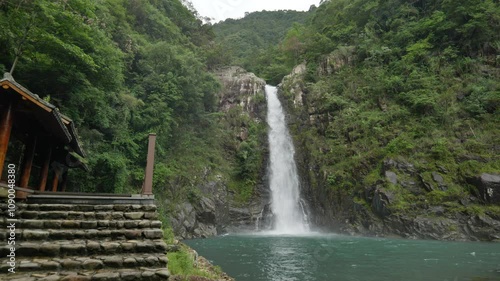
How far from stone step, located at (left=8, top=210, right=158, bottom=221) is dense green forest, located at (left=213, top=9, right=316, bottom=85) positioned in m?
33.4

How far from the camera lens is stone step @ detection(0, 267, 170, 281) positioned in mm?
4065

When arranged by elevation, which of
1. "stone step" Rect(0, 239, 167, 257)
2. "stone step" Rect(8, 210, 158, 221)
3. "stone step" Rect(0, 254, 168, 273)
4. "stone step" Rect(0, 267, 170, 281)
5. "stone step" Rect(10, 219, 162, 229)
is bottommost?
"stone step" Rect(0, 267, 170, 281)

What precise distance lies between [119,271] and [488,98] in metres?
24.7

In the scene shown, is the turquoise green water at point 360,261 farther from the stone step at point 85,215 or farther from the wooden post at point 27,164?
the wooden post at point 27,164

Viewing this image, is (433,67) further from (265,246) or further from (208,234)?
(208,234)

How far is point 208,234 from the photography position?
19.8 m

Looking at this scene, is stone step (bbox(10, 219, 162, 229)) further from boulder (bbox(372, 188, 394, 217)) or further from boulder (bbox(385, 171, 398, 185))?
boulder (bbox(385, 171, 398, 185))

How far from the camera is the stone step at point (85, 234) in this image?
4.95 meters

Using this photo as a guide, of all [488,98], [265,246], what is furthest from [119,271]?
[488,98]

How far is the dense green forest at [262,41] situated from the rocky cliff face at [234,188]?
5.21 meters

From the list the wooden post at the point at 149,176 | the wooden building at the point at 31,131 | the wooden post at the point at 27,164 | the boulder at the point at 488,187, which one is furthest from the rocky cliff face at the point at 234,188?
the boulder at the point at 488,187

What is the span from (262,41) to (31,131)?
178 feet

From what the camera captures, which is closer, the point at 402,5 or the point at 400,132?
the point at 400,132

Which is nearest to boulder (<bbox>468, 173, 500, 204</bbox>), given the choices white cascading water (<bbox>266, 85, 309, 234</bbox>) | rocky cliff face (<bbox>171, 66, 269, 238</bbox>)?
white cascading water (<bbox>266, 85, 309, 234</bbox>)
